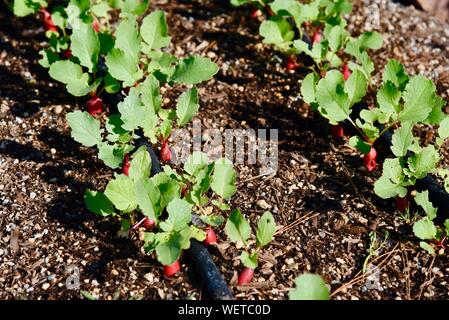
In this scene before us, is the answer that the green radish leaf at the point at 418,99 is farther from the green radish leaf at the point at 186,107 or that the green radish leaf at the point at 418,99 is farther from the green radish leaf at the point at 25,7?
the green radish leaf at the point at 25,7

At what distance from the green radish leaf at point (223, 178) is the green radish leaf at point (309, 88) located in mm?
473

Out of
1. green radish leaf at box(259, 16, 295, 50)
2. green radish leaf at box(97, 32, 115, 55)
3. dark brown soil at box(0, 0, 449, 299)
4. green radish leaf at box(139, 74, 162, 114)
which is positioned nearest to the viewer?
dark brown soil at box(0, 0, 449, 299)

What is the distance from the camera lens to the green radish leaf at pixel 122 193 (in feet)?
6.33

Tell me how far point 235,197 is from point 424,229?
0.65 metres

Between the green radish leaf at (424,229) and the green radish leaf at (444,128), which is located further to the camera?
the green radish leaf at (444,128)

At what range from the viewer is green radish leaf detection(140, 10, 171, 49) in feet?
8.16

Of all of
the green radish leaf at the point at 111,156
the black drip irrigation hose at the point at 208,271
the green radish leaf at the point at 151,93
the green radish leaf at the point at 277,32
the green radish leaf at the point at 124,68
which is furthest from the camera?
the green radish leaf at the point at 277,32

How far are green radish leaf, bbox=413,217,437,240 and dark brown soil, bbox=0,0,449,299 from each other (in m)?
0.09

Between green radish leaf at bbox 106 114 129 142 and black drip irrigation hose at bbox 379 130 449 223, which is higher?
black drip irrigation hose at bbox 379 130 449 223

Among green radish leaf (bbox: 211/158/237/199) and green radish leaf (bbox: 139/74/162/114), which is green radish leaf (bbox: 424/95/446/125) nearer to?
green radish leaf (bbox: 211/158/237/199)

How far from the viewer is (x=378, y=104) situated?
2.33 metres

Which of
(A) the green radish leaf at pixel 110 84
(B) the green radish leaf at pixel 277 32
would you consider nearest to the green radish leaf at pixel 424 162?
(B) the green radish leaf at pixel 277 32

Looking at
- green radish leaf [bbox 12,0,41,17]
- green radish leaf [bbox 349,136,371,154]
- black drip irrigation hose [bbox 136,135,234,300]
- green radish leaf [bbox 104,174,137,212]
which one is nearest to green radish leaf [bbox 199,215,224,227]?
black drip irrigation hose [bbox 136,135,234,300]
